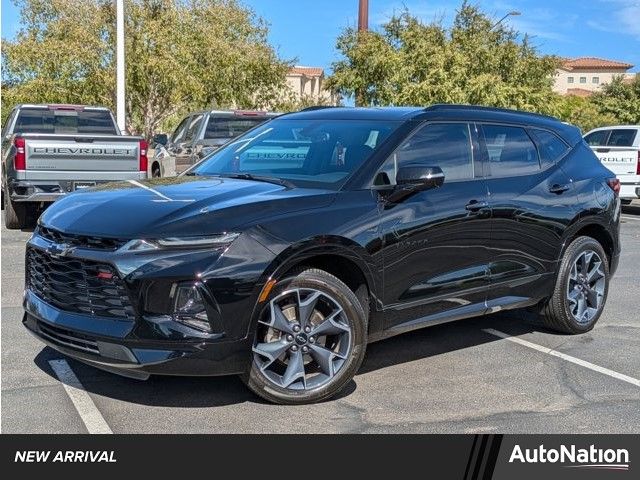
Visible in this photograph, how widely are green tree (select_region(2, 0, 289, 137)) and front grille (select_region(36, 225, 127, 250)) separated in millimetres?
20248

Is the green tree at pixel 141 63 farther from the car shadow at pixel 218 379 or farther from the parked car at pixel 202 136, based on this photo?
the car shadow at pixel 218 379

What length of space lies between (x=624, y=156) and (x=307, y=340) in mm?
13788

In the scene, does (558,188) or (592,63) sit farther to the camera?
(592,63)

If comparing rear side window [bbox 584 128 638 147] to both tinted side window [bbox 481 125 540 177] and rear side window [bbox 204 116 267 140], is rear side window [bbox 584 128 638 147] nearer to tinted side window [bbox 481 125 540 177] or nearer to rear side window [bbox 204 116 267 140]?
rear side window [bbox 204 116 267 140]

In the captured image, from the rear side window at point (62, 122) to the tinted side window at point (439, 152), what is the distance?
31.3ft

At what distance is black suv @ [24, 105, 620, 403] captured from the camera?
4012mm

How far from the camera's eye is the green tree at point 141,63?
78.5ft

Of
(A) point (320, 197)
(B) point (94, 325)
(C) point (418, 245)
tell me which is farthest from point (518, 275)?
(B) point (94, 325)

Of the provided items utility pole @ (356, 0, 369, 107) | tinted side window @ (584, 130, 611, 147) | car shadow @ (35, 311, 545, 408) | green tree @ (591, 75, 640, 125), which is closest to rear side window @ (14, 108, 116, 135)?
car shadow @ (35, 311, 545, 408)

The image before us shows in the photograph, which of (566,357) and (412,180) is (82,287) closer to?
(412,180)

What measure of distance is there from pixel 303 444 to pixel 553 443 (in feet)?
4.13

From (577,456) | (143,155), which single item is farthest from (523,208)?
(143,155)

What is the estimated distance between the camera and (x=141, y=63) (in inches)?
945

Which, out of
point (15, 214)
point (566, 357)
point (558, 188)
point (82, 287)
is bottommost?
point (566, 357)
